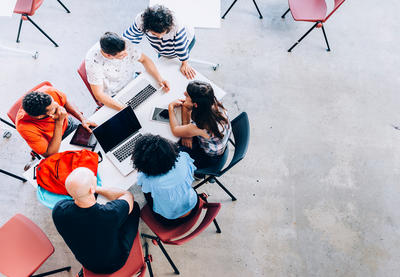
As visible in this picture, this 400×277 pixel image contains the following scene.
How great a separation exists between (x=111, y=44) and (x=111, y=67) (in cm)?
30

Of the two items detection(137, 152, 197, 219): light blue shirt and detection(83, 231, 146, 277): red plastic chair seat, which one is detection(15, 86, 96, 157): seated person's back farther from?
detection(83, 231, 146, 277): red plastic chair seat

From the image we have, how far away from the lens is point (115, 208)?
1688mm

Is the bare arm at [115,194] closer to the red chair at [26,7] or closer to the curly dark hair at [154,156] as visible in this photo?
the curly dark hair at [154,156]

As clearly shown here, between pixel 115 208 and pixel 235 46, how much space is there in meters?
2.48

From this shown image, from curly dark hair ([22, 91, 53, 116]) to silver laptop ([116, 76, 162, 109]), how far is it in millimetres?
535

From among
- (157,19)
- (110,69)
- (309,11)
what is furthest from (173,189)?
(309,11)

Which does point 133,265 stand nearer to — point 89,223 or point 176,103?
point 89,223

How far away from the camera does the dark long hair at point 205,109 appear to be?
70.9 inches

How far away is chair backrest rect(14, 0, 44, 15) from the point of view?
Result: 2.88 m

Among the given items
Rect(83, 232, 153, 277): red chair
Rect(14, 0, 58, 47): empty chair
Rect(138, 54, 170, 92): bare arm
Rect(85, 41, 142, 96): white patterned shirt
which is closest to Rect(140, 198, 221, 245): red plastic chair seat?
Rect(83, 232, 153, 277): red chair

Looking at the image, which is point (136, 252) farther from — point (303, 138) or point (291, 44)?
point (291, 44)

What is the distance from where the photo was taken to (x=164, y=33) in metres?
2.15

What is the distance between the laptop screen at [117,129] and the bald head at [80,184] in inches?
12.4

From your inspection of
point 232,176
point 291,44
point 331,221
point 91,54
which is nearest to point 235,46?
point 291,44
